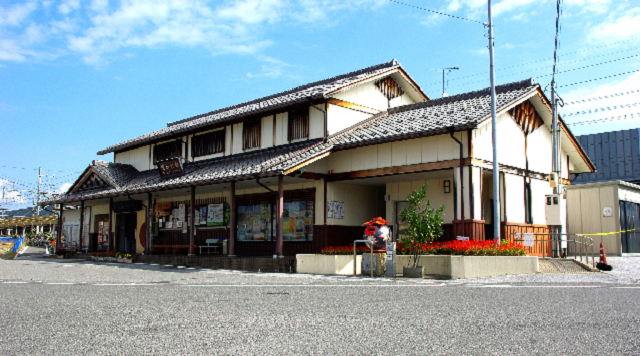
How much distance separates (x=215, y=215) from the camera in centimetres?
2273

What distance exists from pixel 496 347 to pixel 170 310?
443 cm

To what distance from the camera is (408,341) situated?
5.41m

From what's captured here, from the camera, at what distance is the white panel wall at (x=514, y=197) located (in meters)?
18.2

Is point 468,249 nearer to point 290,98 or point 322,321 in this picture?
point 322,321

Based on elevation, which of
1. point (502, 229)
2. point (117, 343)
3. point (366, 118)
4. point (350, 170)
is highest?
point (366, 118)

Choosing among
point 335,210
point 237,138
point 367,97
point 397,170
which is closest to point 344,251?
point 397,170

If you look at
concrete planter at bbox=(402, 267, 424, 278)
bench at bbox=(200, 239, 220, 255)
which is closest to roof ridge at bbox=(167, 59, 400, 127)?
bench at bbox=(200, 239, 220, 255)

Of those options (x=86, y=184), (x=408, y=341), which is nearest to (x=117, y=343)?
(x=408, y=341)

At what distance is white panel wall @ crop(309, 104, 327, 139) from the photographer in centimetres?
1948

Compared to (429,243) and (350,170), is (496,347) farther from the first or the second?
(350,170)

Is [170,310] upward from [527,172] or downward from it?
downward

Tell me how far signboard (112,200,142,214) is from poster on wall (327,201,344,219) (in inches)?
421

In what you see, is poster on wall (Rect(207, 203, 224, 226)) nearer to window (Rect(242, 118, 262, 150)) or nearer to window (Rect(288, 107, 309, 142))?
window (Rect(242, 118, 262, 150))

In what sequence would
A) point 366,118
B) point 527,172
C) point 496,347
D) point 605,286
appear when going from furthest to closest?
point 366,118 < point 527,172 < point 605,286 < point 496,347
